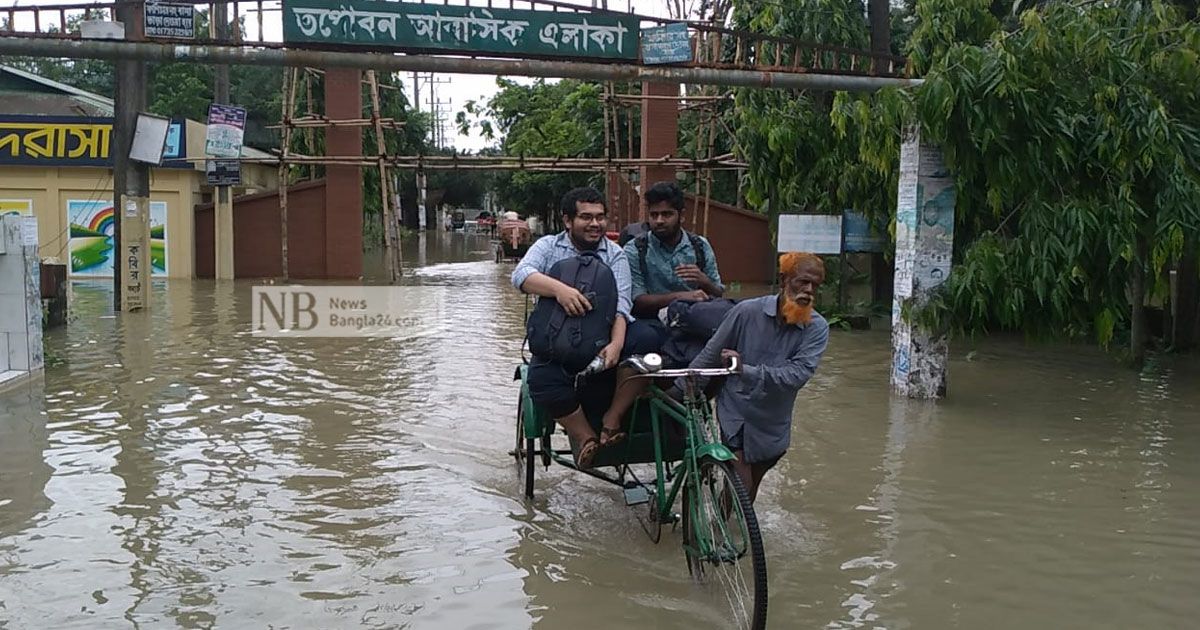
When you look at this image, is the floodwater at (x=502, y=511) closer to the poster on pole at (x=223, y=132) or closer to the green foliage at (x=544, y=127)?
the poster on pole at (x=223, y=132)

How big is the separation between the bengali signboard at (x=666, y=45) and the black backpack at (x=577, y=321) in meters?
4.98

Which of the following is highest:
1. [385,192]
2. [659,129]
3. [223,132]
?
[659,129]

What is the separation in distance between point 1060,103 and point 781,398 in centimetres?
544

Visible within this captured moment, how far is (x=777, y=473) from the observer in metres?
7.25

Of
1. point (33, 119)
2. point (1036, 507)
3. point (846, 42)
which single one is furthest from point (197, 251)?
point (1036, 507)

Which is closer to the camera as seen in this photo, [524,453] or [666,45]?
[524,453]

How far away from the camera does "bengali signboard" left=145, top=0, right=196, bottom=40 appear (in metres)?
9.79

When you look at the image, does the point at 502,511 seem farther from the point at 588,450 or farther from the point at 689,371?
the point at 689,371

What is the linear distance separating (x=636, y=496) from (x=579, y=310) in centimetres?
108

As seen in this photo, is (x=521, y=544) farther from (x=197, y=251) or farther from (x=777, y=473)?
(x=197, y=251)

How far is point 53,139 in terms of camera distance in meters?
22.9

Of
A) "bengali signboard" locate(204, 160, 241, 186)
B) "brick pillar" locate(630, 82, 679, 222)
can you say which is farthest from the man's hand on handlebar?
"bengali signboard" locate(204, 160, 241, 186)

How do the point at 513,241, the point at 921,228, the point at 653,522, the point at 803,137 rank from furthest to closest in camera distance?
the point at 513,241, the point at 803,137, the point at 921,228, the point at 653,522

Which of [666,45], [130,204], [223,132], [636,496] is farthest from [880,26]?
[223,132]
